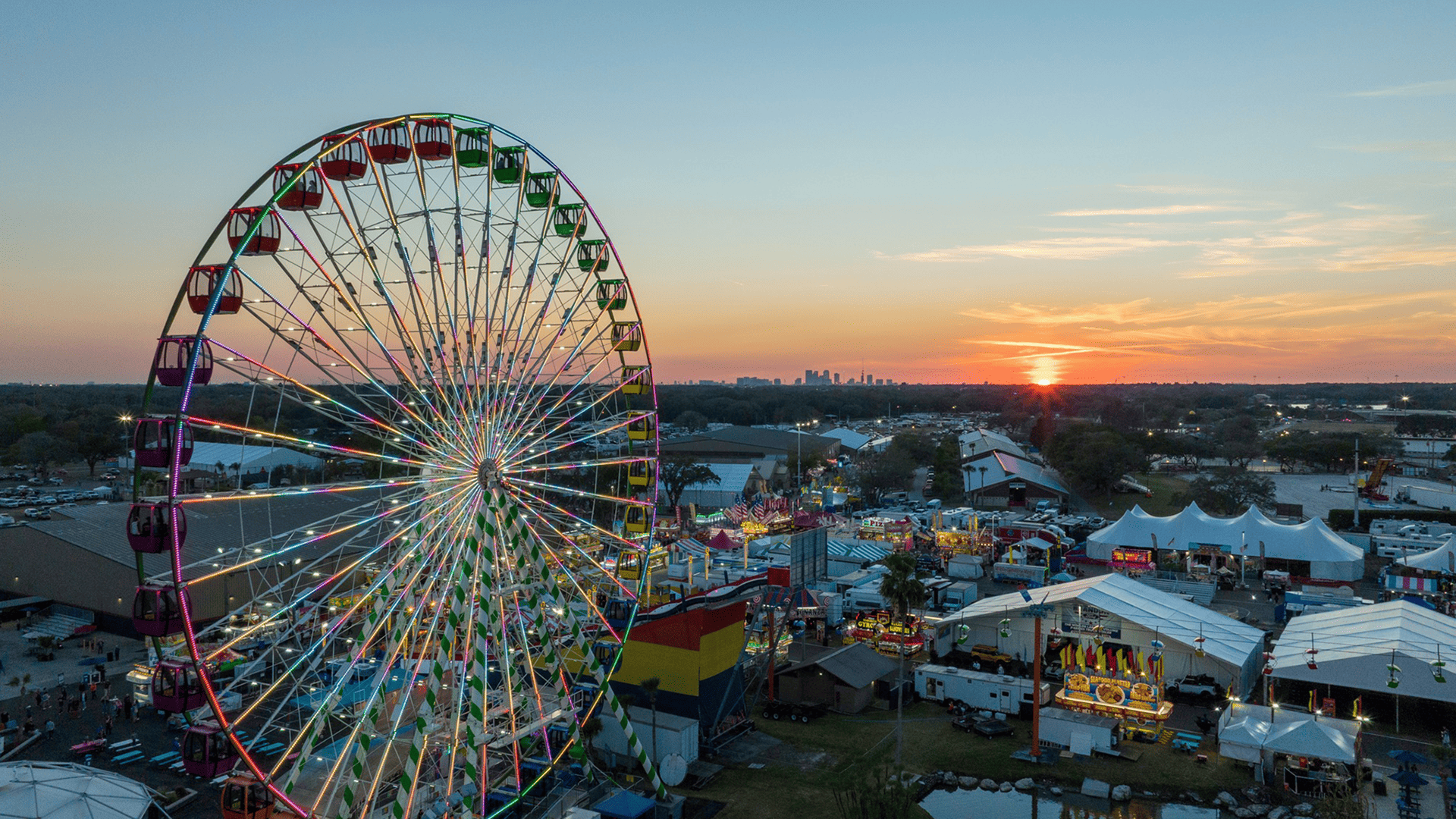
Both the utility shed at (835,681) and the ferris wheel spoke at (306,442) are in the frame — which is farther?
the utility shed at (835,681)

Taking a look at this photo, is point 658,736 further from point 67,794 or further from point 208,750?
point 67,794

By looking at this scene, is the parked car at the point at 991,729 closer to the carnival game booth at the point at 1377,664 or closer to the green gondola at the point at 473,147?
the carnival game booth at the point at 1377,664

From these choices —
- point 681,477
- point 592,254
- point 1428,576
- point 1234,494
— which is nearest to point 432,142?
point 592,254

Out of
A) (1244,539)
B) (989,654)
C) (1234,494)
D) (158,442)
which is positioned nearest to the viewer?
(158,442)

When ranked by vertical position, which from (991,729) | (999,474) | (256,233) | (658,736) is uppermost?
(256,233)

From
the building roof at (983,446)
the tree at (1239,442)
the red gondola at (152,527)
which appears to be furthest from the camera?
the tree at (1239,442)

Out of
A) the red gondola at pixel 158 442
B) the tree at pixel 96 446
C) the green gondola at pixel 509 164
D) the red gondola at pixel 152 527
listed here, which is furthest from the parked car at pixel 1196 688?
the tree at pixel 96 446

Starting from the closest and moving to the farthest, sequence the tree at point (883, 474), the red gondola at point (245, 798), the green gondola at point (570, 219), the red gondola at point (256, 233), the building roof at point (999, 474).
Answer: the red gondola at point (245, 798), the red gondola at point (256, 233), the green gondola at point (570, 219), the building roof at point (999, 474), the tree at point (883, 474)

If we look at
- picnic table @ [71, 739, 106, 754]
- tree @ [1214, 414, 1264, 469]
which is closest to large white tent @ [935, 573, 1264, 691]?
picnic table @ [71, 739, 106, 754]
